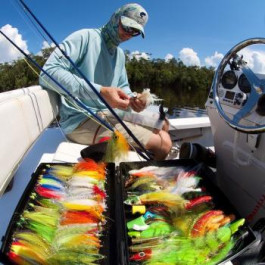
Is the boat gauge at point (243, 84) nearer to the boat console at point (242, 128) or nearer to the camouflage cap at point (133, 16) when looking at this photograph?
the boat console at point (242, 128)

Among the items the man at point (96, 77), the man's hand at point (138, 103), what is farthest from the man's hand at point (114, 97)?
the man's hand at point (138, 103)

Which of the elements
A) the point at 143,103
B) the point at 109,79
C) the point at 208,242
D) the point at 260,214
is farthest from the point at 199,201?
the point at 109,79

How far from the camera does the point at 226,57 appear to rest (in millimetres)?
1635

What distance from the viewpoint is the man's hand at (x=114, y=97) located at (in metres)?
2.21

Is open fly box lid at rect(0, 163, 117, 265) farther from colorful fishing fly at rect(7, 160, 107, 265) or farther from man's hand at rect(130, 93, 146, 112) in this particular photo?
man's hand at rect(130, 93, 146, 112)

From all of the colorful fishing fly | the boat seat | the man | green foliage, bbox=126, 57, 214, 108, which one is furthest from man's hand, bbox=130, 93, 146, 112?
green foliage, bbox=126, 57, 214, 108

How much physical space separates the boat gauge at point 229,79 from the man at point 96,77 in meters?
0.79

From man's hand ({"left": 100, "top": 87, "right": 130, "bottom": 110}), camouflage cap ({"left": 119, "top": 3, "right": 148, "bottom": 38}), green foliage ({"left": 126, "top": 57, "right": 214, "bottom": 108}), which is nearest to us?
man's hand ({"left": 100, "top": 87, "right": 130, "bottom": 110})

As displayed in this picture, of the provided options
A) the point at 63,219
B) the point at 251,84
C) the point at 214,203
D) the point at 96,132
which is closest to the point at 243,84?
the point at 251,84

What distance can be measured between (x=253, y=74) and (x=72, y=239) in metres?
1.26

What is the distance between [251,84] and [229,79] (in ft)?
0.87

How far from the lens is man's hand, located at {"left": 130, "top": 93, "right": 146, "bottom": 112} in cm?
236

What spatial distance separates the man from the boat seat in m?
0.22

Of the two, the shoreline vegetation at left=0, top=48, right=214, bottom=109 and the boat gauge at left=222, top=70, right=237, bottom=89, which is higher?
the boat gauge at left=222, top=70, right=237, bottom=89
